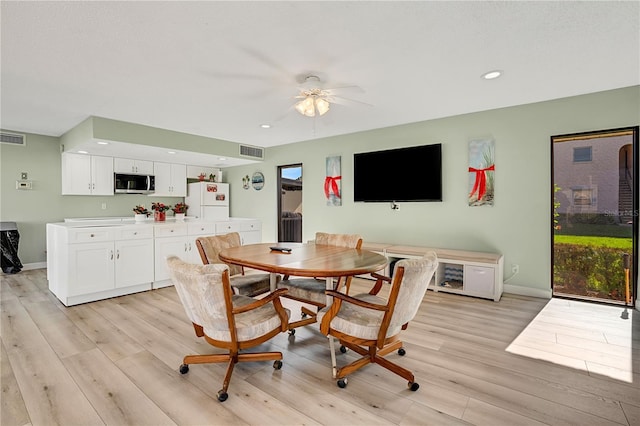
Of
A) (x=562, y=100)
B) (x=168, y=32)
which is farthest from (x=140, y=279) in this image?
(x=562, y=100)

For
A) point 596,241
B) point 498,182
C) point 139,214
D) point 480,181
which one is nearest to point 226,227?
point 139,214

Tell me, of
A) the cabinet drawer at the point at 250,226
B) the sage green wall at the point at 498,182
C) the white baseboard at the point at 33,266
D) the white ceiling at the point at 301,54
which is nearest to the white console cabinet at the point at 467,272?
the sage green wall at the point at 498,182

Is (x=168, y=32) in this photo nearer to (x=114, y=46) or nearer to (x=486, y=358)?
(x=114, y=46)

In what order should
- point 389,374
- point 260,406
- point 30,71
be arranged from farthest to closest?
point 30,71 < point 389,374 < point 260,406

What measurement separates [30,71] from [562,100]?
555 centimetres

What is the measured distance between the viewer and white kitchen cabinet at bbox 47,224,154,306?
3.46m

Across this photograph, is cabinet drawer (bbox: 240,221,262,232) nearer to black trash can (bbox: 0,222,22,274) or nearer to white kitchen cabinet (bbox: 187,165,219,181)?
white kitchen cabinet (bbox: 187,165,219,181)

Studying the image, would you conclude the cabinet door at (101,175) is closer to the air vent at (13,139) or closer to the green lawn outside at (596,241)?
the air vent at (13,139)

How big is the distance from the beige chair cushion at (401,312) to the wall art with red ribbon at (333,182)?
11.7 feet

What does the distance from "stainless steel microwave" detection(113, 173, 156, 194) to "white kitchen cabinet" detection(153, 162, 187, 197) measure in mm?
184

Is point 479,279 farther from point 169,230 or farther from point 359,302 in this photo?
point 169,230

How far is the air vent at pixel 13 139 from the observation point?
4996 mm

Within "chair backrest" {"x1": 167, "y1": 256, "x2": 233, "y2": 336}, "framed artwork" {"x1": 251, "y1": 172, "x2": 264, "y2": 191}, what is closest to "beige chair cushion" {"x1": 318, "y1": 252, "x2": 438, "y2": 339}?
"chair backrest" {"x1": 167, "y1": 256, "x2": 233, "y2": 336}

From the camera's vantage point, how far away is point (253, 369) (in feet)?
7.11
